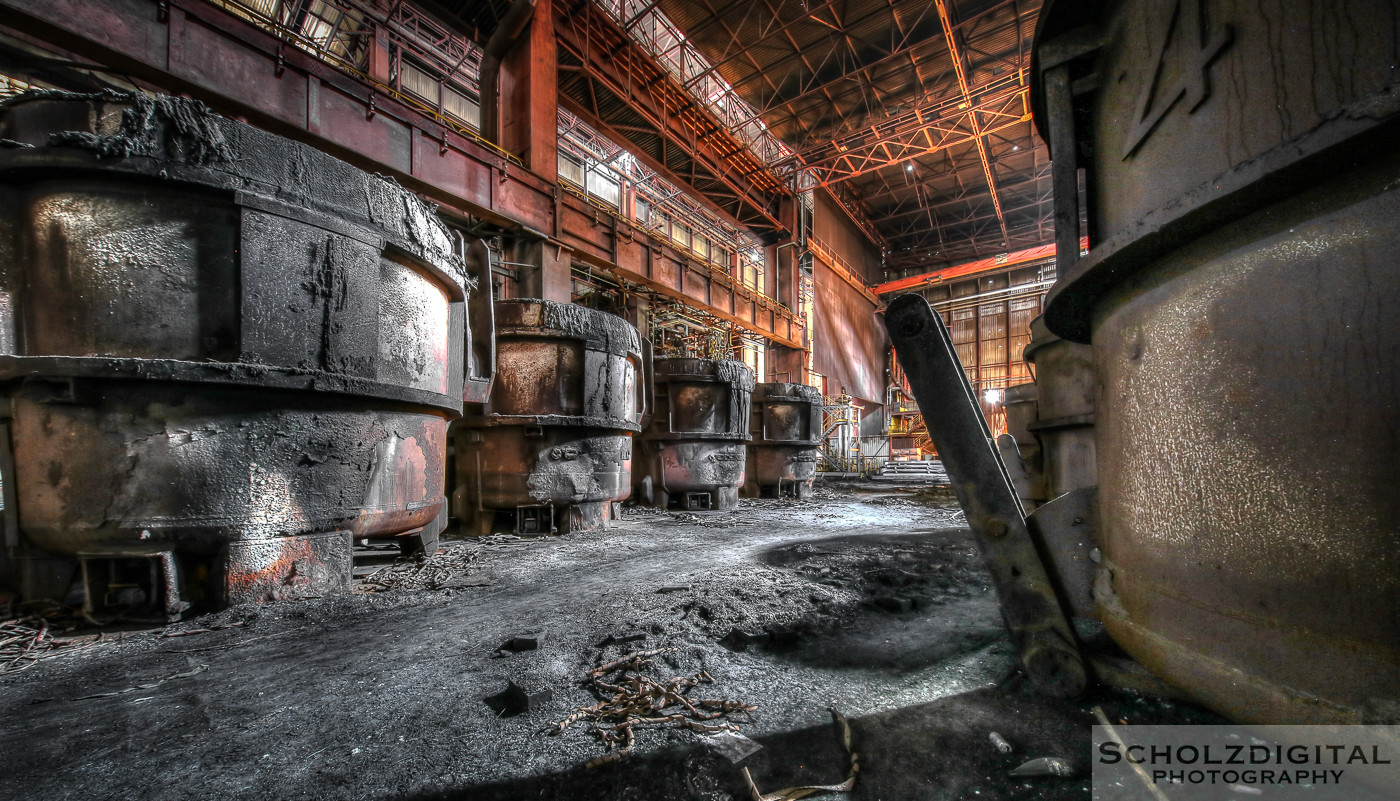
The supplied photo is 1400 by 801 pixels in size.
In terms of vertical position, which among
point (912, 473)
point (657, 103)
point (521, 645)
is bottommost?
point (912, 473)

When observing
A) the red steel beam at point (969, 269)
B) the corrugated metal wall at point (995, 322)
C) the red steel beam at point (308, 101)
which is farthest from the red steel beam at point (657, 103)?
the corrugated metal wall at point (995, 322)

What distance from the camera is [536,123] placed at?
852 centimetres

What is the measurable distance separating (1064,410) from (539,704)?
428 cm

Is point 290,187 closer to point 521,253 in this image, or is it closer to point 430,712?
point 430,712

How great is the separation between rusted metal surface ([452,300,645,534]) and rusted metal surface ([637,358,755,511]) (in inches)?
95.7

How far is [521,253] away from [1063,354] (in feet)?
25.1

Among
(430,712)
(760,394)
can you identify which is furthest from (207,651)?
(760,394)

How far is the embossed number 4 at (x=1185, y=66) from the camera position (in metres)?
1.21

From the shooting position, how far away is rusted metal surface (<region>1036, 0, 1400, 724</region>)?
965mm

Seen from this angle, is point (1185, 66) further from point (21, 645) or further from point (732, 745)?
point (21, 645)

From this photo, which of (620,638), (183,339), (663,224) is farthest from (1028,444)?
(663,224)

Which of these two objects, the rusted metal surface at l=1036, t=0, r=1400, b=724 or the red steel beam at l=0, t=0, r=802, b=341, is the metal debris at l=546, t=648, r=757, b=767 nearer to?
the rusted metal surface at l=1036, t=0, r=1400, b=724

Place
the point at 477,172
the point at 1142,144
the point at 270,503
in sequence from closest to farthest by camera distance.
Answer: the point at 1142,144, the point at 270,503, the point at 477,172

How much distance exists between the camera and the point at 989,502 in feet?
5.88
